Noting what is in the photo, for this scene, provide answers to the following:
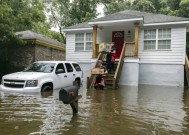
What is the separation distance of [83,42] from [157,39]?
254 inches

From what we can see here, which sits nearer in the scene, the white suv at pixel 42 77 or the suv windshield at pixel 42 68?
the white suv at pixel 42 77

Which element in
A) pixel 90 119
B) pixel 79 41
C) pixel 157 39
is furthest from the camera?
pixel 79 41

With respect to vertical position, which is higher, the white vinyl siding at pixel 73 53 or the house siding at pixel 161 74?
the white vinyl siding at pixel 73 53

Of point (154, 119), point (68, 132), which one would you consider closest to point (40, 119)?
point (68, 132)

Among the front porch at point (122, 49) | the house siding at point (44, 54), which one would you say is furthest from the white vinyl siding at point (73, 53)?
the house siding at point (44, 54)

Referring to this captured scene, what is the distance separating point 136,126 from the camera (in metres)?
5.69

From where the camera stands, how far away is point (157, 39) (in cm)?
1745

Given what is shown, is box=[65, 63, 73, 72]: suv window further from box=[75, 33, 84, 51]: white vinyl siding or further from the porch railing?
box=[75, 33, 84, 51]: white vinyl siding

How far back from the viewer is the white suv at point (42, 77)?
10.2 m

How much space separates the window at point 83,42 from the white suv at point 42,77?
6926 mm

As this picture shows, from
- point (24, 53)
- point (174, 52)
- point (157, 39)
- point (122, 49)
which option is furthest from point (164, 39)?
point (24, 53)

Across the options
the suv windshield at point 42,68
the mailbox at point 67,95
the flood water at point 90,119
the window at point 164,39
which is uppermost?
the window at point 164,39

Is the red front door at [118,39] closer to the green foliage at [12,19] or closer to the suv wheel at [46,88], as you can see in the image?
the green foliage at [12,19]

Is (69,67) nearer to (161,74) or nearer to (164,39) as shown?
(161,74)
